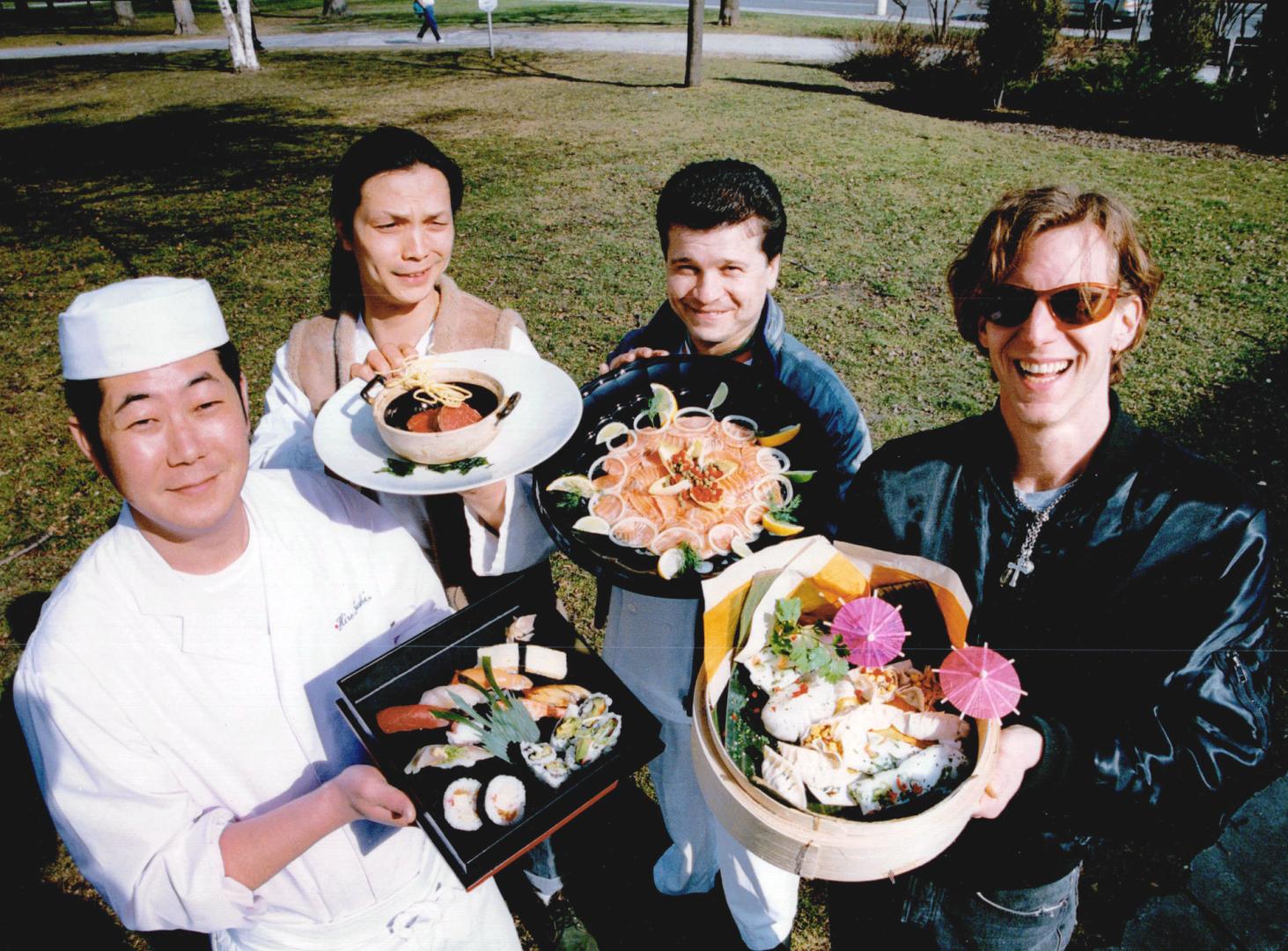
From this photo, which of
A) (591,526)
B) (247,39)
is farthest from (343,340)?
(247,39)

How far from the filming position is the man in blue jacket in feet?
9.11

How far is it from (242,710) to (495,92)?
816 inches

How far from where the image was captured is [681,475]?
278 centimetres

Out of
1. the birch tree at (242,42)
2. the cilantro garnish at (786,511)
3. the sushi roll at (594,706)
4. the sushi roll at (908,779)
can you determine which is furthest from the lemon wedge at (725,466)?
the birch tree at (242,42)

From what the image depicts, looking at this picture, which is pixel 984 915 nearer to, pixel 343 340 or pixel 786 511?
pixel 786 511

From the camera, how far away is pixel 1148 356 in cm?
726

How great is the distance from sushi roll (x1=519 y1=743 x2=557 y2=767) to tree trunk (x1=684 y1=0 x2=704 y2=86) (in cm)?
1934

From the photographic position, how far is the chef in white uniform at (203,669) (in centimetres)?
183

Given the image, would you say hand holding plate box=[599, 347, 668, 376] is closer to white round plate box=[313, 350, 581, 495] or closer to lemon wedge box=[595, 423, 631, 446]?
lemon wedge box=[595, 423, 631, 446]

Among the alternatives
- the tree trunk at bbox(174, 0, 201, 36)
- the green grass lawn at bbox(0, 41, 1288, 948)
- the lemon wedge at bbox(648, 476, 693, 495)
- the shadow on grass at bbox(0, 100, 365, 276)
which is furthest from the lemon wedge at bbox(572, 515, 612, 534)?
the tree trunk at bbox(174, 0, 201, 36)

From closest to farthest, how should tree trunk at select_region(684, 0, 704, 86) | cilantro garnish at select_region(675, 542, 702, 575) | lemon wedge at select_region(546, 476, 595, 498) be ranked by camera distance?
cilantro garnish at select_region(675, 542, 702, 575) → lemon wedge at select_region(546, 476, 595, 498) → tree trunk at select_region(684, 0, 704, 86)

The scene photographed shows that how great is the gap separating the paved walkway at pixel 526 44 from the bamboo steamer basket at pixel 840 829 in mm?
26386

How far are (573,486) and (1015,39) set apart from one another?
63.0 ft

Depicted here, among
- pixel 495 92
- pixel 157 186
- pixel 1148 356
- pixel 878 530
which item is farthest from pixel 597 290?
pixel 495 92
